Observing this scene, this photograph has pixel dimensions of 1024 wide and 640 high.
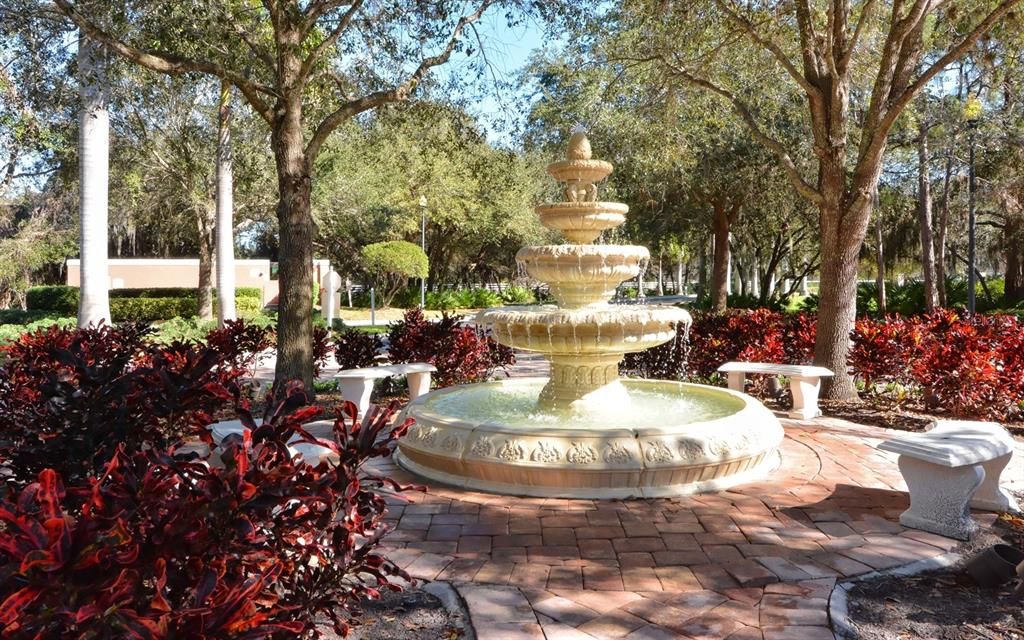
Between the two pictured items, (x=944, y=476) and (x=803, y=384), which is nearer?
(x=944, y=476)

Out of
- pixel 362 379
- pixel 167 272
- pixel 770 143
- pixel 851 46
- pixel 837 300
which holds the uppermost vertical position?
pixel 851 46

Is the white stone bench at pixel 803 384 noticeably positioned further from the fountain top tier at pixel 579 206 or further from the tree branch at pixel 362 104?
the tree branch at pixel 362 104

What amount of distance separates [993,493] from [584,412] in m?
3.30

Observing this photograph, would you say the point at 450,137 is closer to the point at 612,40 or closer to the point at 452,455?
the point at 612,40

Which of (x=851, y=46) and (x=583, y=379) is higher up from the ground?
(x=851, y=46)

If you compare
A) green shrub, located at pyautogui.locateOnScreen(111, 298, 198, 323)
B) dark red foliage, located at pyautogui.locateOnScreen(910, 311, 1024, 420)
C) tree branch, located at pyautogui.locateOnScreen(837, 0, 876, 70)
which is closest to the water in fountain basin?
dark red foliage, located at pyautogui.locateOnScreen(910, 311, 1024, 420)

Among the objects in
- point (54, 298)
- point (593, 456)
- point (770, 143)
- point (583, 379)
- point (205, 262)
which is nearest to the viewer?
point (593, 456)

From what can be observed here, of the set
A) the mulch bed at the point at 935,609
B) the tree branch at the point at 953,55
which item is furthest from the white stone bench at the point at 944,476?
the tree branch at the point at 953,55

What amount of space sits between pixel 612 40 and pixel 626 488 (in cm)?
922

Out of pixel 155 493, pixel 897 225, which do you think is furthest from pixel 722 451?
pixel 897 225

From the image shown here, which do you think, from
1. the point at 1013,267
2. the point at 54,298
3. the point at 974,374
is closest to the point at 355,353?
the point at 974,374

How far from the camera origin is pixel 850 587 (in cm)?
375

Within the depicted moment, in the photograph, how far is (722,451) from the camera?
5.39 meters

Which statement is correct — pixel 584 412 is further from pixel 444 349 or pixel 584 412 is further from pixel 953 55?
pixel 953 55
